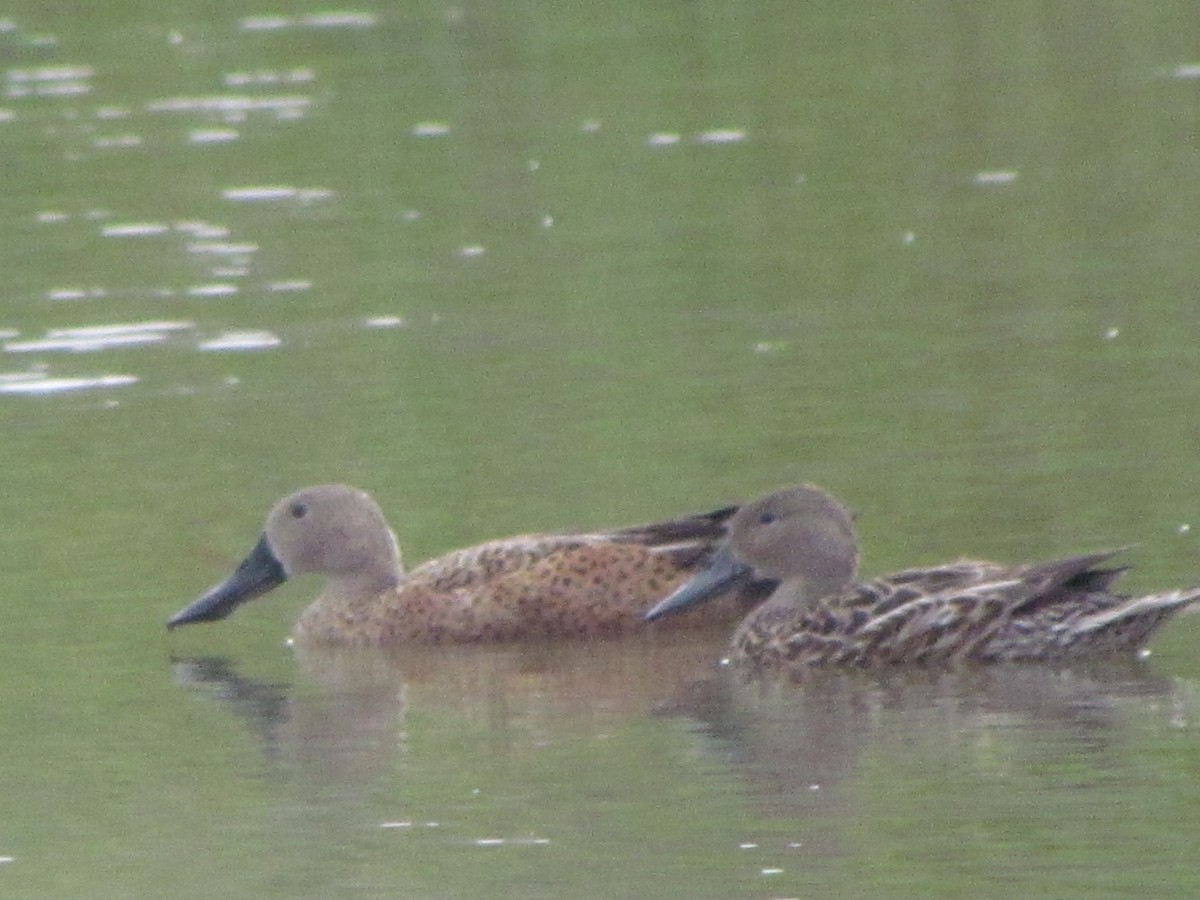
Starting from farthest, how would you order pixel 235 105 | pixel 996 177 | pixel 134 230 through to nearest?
pixel 235 105 < pixel 134 230 < pixel 996 177

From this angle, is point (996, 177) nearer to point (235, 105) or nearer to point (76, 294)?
point (76, 294)

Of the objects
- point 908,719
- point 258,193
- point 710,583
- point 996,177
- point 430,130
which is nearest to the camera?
point 908,719

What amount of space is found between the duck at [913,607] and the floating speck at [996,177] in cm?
788

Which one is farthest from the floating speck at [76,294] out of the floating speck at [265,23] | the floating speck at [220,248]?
the floating speck at [265,23]

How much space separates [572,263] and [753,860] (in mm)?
9242

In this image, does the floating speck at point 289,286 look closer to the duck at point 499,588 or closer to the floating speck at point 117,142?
the floating speck at point 117,142

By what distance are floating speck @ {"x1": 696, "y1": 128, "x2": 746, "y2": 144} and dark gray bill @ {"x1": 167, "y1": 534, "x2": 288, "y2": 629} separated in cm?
946

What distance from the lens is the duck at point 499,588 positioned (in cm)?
1071

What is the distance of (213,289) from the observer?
1664cm

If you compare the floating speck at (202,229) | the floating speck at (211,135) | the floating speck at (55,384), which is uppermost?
the floating speck at (211,135)

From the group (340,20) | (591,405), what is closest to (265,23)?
(340,20)

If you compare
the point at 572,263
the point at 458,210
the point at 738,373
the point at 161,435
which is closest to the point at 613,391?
the point at 738,373

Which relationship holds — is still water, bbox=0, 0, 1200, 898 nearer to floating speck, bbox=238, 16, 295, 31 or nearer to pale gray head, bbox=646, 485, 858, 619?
pale gray head, bbox=646, 485, 858, 619

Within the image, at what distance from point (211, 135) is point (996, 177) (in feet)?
19.3
